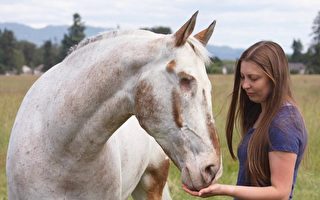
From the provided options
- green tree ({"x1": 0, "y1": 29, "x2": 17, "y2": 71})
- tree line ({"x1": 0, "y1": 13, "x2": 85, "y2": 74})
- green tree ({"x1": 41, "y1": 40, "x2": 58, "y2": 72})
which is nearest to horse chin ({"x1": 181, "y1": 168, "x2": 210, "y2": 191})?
tree line ({"x1": 0, "y1": 13, "x2": 85, "y2": 74})

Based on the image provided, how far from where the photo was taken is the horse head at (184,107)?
2756 mm

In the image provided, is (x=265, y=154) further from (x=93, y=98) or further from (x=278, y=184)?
(x=93, y=98)

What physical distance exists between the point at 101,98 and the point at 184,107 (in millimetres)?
525

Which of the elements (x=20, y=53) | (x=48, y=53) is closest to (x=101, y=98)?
(x=48, y=53)

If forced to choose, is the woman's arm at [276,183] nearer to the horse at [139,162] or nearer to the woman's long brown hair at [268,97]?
the woman's long brown hair at [268,97]

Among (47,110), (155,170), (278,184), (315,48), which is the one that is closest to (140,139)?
(155,170)

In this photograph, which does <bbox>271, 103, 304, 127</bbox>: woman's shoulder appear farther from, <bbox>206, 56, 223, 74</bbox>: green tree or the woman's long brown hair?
<bbox>206, 56, 223, 74</bbox>: green tree

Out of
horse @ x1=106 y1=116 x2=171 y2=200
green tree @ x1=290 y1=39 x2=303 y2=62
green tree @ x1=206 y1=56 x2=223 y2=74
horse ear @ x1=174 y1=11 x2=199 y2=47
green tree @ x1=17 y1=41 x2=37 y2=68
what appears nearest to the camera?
horse ear @ x1=174 y1=11 x2=199 y2=47

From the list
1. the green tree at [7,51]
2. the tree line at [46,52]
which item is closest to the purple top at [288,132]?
the tree line at [46,52]

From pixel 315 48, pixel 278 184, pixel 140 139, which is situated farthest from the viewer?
pixel 315 48

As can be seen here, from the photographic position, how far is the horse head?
9.04ft

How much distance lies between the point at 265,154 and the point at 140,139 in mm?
1564

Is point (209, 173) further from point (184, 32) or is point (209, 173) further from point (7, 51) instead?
point (7, 51)

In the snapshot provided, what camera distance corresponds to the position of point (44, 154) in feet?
10.8
